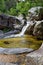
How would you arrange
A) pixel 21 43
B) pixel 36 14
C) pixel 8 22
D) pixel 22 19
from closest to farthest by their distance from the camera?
1. pixel 21 43
2. pixel 36 14
3. pixel 8 22
4. pixel 22 19

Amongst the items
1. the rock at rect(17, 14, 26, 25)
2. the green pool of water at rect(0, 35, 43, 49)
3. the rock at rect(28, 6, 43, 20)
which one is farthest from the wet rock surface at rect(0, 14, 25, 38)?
the green pool of water at rect(0, 35, 43, 49)

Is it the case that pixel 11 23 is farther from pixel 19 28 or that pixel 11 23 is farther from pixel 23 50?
pixel 23 50

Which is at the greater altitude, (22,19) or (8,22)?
(22,19)

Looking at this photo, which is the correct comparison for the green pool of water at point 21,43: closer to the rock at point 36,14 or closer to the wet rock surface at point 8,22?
the rock at point 36,14

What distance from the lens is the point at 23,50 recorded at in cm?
839

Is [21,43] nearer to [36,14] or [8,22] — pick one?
[36,14]

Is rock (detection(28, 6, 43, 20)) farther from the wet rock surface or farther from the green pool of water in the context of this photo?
the green pool of water

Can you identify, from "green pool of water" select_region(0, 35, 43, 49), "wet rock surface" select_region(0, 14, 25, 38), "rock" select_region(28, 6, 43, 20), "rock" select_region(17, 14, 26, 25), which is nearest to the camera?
"green pool of water" select_region(0, 35, 43, 49)

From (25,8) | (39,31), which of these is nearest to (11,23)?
(25,8)

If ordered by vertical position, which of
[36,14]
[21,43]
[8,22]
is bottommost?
[8,22]

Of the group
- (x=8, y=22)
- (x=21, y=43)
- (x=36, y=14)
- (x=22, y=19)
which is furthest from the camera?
(x=22, y=19)

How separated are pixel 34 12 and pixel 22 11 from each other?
5059 mm

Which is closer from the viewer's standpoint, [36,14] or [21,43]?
[21,43]

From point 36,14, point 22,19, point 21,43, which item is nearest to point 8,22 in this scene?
point 22,19
